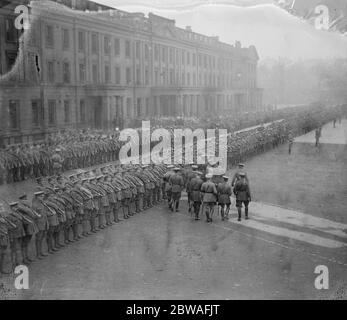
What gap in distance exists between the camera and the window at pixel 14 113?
2817 cm

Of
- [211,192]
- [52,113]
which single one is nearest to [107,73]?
[52,113]

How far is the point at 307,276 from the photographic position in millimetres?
8742

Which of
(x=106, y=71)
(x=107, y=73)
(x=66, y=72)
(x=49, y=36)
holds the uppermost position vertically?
(x=49, y=36)

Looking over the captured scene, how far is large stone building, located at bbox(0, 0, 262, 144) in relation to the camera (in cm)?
2873

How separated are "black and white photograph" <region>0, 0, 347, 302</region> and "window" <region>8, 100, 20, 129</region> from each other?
15 cm

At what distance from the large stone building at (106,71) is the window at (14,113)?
0.06 meters

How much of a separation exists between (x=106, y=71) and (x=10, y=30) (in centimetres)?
981

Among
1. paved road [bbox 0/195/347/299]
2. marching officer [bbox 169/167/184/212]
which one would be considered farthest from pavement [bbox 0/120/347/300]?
marching officer [bbox 169/167/184/212]

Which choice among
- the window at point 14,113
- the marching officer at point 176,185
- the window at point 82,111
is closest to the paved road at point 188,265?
the marching officer at point 176,185

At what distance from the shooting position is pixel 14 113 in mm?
28500

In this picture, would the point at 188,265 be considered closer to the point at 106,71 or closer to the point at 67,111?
the point at 67,111
